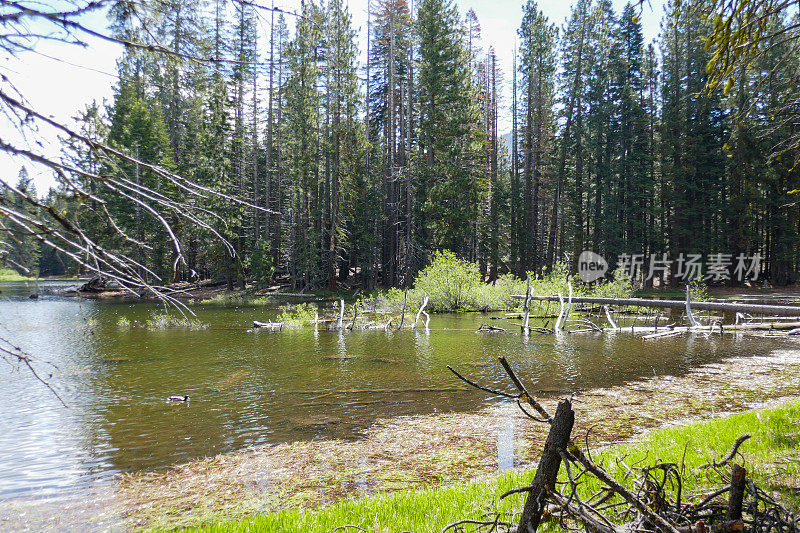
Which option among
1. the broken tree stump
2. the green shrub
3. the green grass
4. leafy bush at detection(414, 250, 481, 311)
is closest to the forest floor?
the green grass

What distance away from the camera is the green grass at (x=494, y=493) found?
153 inches

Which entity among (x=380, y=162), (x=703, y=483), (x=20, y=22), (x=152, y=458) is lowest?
(x=152, y=458)

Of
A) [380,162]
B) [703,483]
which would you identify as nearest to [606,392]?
[703,483]

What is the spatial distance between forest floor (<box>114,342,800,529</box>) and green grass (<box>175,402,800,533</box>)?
18.9 inches

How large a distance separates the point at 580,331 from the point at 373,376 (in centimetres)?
1091

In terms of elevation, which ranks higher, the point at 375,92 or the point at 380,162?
the point at 375,92

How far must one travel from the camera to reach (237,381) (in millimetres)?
11070

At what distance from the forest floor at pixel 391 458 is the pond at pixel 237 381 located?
53cm

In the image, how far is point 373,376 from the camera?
11.5 metres

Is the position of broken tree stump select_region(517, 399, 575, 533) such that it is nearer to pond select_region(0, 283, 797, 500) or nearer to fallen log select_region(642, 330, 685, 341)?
pond select_region(0, 283, 797, 500)

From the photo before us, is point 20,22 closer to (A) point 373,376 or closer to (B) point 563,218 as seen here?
(A) point 373,376

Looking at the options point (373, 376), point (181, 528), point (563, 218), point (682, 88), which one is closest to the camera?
point (181, 528)

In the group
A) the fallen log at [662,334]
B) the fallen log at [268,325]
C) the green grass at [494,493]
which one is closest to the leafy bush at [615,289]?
the fallen log at [662,334]

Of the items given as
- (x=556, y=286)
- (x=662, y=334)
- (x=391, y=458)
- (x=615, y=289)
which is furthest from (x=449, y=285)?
(x=391, y=458)
